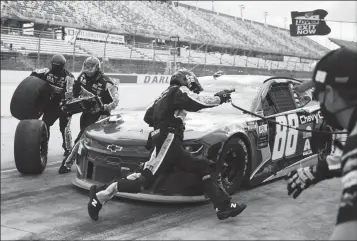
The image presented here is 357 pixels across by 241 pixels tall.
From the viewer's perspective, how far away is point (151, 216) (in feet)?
14.1

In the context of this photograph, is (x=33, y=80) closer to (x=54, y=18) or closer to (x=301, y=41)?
(x=54, y=18)

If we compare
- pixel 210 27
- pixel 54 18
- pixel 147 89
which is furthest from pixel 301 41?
pixel 147 89

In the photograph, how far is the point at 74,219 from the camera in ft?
13.6

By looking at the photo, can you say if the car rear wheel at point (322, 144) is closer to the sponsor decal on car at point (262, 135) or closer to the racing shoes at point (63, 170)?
the sponsor decal on car at point (262, 135)

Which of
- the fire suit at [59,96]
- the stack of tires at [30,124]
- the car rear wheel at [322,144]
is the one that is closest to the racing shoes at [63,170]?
the stack of tires at [30,124]

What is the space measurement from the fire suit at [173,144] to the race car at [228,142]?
0.24 metres

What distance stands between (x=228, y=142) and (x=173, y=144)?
81cm

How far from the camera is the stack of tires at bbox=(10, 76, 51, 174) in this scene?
146 inches

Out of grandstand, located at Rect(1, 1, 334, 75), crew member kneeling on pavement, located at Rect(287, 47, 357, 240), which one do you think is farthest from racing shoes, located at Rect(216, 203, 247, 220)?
grandstand, located at Rect(1, 1, 334, 75)

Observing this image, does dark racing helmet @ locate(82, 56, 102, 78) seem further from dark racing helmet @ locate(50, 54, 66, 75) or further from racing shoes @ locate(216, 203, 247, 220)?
racing shoes @ locate(216, 203, 247, 220)

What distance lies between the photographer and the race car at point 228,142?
453 cm

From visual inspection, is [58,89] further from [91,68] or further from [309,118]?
[309,118]

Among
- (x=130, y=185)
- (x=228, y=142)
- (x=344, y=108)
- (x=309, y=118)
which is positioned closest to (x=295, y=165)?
(x=309, y=118)

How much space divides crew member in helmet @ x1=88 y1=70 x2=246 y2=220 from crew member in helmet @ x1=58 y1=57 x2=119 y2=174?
195 centimetres
